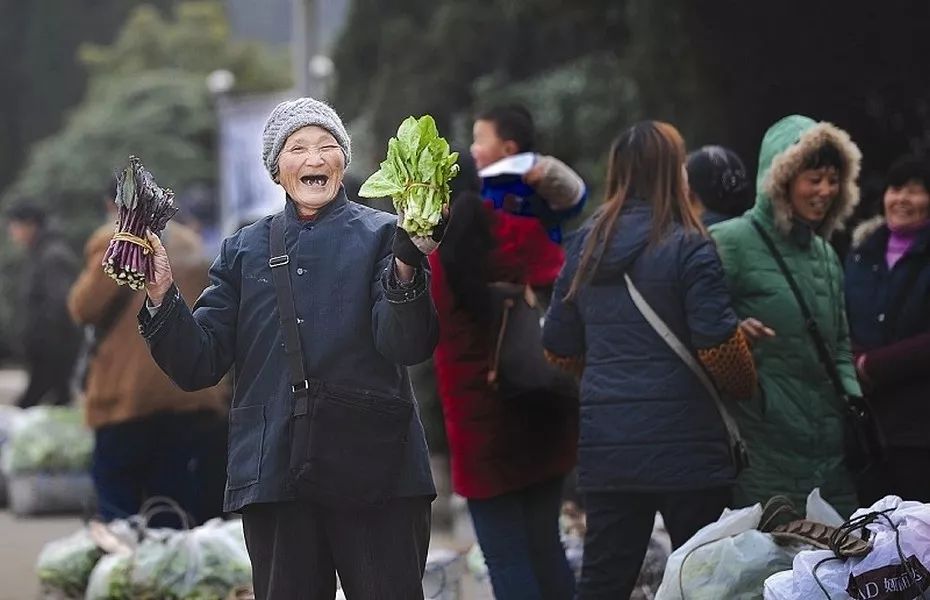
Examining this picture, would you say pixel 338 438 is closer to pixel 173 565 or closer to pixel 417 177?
pixel 417 177

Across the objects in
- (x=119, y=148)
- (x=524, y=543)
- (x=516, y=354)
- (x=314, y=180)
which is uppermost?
(x=119, y=148)

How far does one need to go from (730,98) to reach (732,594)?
3703 millimetres

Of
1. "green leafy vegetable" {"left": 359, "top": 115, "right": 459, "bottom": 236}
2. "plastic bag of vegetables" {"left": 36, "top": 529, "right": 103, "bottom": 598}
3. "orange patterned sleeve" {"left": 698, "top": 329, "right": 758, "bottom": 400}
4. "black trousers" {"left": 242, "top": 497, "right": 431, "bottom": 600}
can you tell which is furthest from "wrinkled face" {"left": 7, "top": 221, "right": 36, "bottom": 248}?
"green leafy vegetable" {"left": 359, "top": 115, "right": 459, "bottom": 236}

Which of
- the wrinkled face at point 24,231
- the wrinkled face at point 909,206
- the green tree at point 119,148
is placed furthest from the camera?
the green tree at point 119,148

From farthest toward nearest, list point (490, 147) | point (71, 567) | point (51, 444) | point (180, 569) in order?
point (51, 444)
point (71, 567)
point (180, 569)
point (490, 147)

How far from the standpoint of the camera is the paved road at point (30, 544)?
27.8 ft

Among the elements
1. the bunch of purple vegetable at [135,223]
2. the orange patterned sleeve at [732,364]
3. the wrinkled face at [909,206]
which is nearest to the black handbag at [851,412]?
the orange patterned sleeve at [732,364]

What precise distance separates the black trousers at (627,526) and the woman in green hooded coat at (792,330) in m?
0.35

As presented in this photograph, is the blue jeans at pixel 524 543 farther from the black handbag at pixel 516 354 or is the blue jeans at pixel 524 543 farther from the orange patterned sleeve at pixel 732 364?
the orange patterned sleeve at pixel 732 364

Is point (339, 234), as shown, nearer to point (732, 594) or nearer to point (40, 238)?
point (732, 594)

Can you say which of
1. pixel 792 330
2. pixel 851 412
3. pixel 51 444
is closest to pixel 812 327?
pixel 792 330

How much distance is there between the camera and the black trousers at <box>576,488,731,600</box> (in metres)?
5.53

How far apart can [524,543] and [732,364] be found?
3.54 feet

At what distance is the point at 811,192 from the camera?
5930 mm
